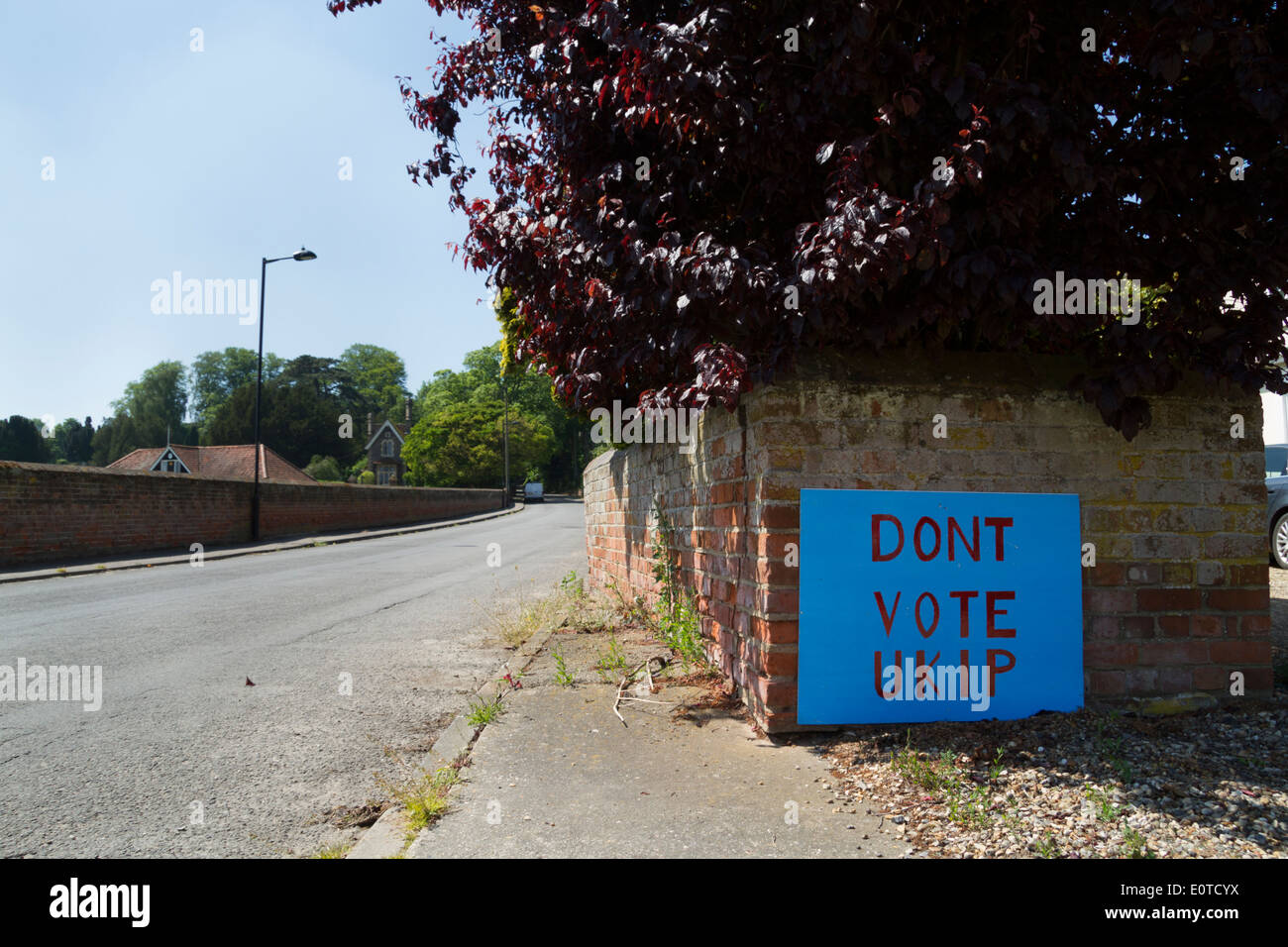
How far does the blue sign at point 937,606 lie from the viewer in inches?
157

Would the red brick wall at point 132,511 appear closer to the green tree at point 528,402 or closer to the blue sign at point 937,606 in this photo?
the blue sign at point 937,606

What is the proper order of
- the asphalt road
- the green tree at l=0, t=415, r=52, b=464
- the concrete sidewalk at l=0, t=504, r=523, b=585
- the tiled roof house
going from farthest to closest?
the green tree at l=0, t=415, r=52, b=464
the tiled roof house
the concrete sidewalk at l=0, t=504, r=523, b=585
the asphalt road

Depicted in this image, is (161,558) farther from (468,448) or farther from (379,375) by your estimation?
(379,375)

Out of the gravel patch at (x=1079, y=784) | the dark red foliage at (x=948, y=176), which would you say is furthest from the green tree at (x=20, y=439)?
the gravel patch at (x=1079, y=784)

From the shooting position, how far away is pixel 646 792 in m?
3.38

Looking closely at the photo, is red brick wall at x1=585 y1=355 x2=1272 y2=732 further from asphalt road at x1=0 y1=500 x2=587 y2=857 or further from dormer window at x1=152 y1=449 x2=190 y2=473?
dormer window at x1=152 y1=449 x2=190 y2=473

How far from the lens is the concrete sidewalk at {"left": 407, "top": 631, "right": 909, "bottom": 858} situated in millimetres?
2873

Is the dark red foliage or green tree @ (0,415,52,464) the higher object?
green tree @ (0,415,52,464)

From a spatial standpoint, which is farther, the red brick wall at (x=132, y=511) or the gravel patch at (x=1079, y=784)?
the red brick wall at (x=132, y=511)

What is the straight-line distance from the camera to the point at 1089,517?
13.8 ft

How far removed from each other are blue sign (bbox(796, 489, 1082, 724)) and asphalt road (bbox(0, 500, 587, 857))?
7.64 feet

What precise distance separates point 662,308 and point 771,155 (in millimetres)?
932

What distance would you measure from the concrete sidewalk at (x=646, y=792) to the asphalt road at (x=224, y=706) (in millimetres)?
580

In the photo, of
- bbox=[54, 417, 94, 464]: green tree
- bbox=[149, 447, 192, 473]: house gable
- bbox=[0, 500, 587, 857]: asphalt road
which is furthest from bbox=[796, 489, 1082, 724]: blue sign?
bbox=[54, 417, 94, 464]: green tree
